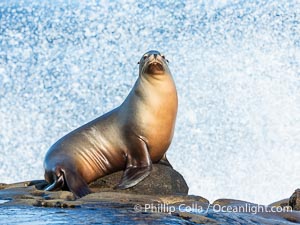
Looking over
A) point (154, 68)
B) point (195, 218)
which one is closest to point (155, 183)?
point (154, 68)

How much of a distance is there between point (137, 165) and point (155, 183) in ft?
1.10

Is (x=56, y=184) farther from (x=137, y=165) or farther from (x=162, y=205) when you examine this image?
(x=162, y=205)

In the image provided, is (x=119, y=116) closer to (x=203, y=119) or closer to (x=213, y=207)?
(x=213, y=207)

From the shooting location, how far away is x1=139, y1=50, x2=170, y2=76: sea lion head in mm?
8953

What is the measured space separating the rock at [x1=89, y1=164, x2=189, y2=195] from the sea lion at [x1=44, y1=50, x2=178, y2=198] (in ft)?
0.38

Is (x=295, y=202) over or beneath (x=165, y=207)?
over

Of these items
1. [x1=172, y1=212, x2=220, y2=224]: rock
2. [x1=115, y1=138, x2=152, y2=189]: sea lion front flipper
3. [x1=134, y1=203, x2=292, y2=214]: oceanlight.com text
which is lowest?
Answer: [x1=172, y1=212, x2=220, y2=224]: rock

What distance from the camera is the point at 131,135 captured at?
877 centimetres

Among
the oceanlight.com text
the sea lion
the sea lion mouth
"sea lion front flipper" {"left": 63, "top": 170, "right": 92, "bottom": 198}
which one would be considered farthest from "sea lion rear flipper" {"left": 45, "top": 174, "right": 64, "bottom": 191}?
the oceanlight.com text

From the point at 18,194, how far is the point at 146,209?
7.08 ft

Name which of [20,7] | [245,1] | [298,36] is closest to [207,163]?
[298,36]

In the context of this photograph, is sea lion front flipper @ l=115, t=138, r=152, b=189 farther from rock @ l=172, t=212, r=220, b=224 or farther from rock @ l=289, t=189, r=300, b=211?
rock @ l=172, t=212, r=220, b=224

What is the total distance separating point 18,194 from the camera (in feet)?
24.5

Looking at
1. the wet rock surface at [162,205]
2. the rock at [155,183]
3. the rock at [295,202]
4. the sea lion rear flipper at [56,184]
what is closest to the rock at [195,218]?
the wet rock surface at [162,205]
